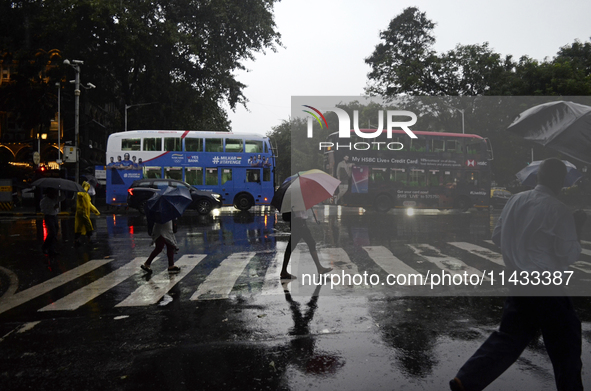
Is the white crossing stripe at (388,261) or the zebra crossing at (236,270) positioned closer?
the zebra crossing at (236,270)

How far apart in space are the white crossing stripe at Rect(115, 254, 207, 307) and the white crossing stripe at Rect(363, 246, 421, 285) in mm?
3773

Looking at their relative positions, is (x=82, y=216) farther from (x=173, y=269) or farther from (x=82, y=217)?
Result: (x=173, y=269)

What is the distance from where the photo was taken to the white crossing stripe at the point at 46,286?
7.04 metres

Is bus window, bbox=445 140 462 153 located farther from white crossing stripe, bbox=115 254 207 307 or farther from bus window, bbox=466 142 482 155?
white crossing stripe, bbox=115 254 207 307

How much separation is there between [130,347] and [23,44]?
41755 millimetres

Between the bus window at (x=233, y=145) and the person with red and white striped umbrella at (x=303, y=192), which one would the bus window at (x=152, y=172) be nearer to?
the bus window at (x=233, y=145)

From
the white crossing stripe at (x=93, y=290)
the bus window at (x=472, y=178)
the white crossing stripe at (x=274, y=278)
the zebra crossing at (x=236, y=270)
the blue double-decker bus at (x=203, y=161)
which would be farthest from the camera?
the blue double-decker bus at (x=203, y=161)

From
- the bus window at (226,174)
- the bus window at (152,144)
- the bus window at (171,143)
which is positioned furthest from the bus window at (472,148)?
the bus window at (152,144)

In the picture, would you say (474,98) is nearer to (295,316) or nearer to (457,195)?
(457,195)

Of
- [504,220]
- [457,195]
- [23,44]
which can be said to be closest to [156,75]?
[23,44]

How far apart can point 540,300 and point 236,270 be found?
643cm

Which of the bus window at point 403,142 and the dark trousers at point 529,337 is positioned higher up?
the bus window at point 403,142

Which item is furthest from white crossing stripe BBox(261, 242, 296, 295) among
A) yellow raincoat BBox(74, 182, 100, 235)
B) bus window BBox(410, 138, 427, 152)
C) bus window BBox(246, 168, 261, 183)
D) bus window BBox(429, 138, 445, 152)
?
bus window BBox(246, 168, 261, 183)

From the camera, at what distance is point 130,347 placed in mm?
4875
